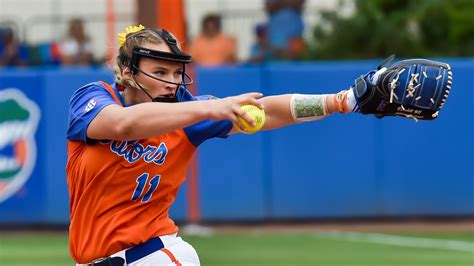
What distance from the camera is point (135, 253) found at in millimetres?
5145

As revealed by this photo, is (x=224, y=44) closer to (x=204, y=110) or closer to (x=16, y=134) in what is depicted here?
(x=16, y=134)

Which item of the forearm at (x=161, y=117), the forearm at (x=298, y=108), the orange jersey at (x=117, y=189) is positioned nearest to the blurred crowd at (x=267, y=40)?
the forearm at (x=298, y=108)

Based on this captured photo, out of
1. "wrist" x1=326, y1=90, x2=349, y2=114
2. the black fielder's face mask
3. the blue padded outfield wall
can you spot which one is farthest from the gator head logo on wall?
"wrist" x1=326, y1=90, x2=349, y2=114

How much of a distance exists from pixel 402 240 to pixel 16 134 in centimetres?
531

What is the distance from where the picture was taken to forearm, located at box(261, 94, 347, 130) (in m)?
5.21

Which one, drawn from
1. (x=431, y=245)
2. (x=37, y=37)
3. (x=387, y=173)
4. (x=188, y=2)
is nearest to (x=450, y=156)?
(x=387, y=173)

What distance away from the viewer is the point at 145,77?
16.5 ft

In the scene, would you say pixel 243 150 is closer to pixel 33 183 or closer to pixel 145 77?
pixel 33 183

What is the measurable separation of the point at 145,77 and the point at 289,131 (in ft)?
28.2

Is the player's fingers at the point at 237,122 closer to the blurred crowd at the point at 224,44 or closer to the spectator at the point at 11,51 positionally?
the blurred crowd at the point at 224,44

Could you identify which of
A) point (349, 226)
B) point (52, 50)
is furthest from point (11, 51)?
point (349, 226)

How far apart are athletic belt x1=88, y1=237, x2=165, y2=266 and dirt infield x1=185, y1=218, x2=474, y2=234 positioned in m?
8.02

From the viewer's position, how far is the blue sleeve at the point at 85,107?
4.83 meters

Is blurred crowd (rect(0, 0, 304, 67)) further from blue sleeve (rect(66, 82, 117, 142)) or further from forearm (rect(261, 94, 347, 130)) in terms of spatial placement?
blue sleeve (rect(66, 82, 117, 142))
